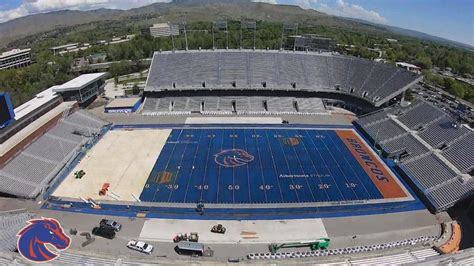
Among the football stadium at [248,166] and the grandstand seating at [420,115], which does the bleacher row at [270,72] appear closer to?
the football stadium at [248,166]

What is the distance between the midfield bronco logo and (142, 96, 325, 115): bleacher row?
16536mm

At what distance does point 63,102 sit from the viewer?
56281mm

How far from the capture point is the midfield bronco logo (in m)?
42.5

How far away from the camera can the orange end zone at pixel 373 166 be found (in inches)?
1462

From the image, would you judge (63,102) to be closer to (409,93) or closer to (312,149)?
(312,149)

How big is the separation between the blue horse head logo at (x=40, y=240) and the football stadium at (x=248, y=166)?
124 centimetres

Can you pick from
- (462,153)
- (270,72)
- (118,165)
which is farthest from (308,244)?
(270,72)

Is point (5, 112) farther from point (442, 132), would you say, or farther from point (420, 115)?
point (420, 115)

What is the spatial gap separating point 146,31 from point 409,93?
386ft

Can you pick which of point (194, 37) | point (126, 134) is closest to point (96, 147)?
point (126, 134)

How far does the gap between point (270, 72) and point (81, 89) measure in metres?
36.2

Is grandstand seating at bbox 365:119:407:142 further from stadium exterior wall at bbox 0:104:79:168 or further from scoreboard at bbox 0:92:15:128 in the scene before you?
scoreboard at bbox 0:92:15:128

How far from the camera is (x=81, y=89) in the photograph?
192 ft

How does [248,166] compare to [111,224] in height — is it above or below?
below
